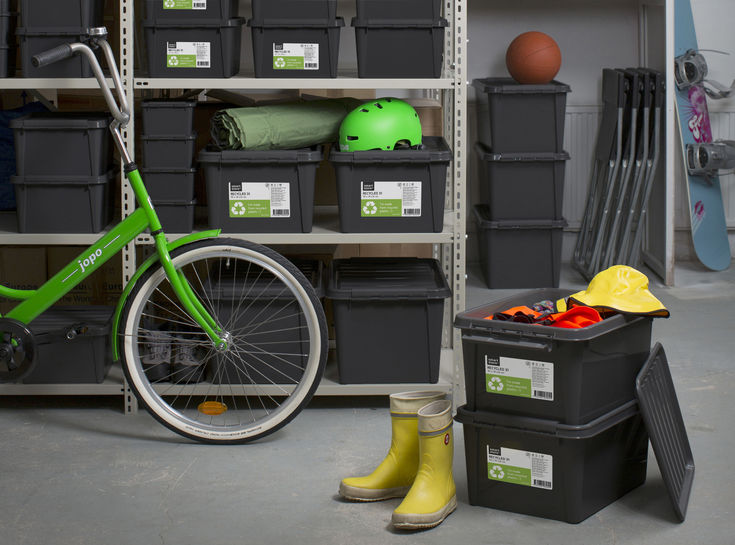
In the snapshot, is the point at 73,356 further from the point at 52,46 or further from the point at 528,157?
the point at 528,157

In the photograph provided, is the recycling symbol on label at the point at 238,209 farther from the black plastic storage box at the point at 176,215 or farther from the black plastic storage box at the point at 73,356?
the black plastic storage box at the point at 73,356

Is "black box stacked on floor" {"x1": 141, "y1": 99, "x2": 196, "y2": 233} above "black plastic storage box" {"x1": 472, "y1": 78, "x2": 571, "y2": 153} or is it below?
below

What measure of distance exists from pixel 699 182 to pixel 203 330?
3.38 meters

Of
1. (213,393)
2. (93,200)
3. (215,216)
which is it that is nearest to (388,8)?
(215,216)

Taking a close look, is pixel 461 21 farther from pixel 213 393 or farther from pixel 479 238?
pixel 479 238

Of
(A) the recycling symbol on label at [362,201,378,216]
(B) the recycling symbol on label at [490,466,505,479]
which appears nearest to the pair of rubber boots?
(B) the recycling symbol on label at [490,466,505,479]

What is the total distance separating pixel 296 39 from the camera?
330cm

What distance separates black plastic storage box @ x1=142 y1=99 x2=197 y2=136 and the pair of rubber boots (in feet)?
4.13

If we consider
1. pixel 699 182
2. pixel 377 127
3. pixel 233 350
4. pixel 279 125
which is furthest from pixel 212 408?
pixel 699 182

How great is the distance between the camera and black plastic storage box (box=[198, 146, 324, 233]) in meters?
3.31

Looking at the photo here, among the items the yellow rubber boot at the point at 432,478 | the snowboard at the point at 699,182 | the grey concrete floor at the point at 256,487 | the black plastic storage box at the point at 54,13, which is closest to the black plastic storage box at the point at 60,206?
the black plastic storage box at the point at 54,13

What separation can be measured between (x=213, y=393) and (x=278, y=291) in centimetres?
44

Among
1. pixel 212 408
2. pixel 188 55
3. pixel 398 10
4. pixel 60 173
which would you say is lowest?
pixel 212 408

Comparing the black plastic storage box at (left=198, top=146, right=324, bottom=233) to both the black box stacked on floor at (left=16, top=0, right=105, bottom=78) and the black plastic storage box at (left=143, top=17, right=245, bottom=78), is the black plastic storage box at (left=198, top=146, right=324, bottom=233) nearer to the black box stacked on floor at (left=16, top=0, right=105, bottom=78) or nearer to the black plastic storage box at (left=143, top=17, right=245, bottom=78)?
the black plastic storage box at (left=143, top=17, right=245, bottom=78)
